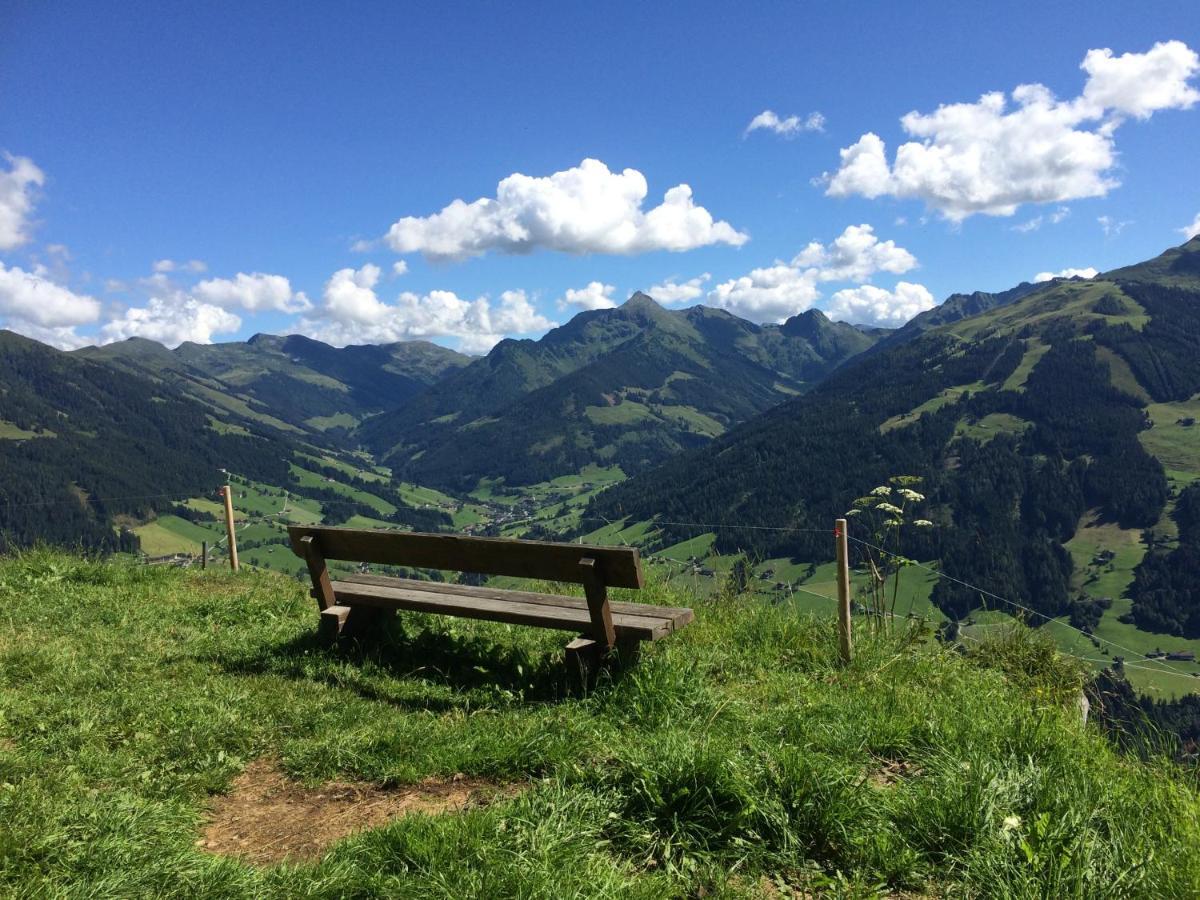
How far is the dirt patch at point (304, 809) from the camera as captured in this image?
3.98 metres

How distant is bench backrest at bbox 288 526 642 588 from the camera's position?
561 centimetres

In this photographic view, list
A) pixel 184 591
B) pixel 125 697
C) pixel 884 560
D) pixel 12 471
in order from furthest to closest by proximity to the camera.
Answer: pixel 12 471
pixel 184 591
pixel 884 560
pixel 125 697

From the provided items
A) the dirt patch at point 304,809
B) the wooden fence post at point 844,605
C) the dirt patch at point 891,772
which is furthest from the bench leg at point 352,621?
the dirt patch at point 891,772

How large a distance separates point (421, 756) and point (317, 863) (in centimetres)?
123

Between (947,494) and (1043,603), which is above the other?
(947,494)

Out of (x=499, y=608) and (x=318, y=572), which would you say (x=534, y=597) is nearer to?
(x=499, y=608)

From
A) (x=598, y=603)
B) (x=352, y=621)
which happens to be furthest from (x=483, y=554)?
(x=352, y=621)

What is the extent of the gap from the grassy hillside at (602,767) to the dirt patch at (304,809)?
72mm

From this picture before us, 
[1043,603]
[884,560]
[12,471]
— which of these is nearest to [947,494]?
[1043,603]

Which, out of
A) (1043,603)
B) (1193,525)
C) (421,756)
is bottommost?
(1043,603)

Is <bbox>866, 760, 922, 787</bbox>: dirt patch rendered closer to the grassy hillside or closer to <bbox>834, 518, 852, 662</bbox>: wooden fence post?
the grassy hillside

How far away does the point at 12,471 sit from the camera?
189500mm

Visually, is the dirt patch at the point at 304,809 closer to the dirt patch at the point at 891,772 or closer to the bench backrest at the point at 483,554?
the bench backrest at the point at 483,554

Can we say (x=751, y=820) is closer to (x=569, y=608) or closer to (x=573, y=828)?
(x=573, y=828)
